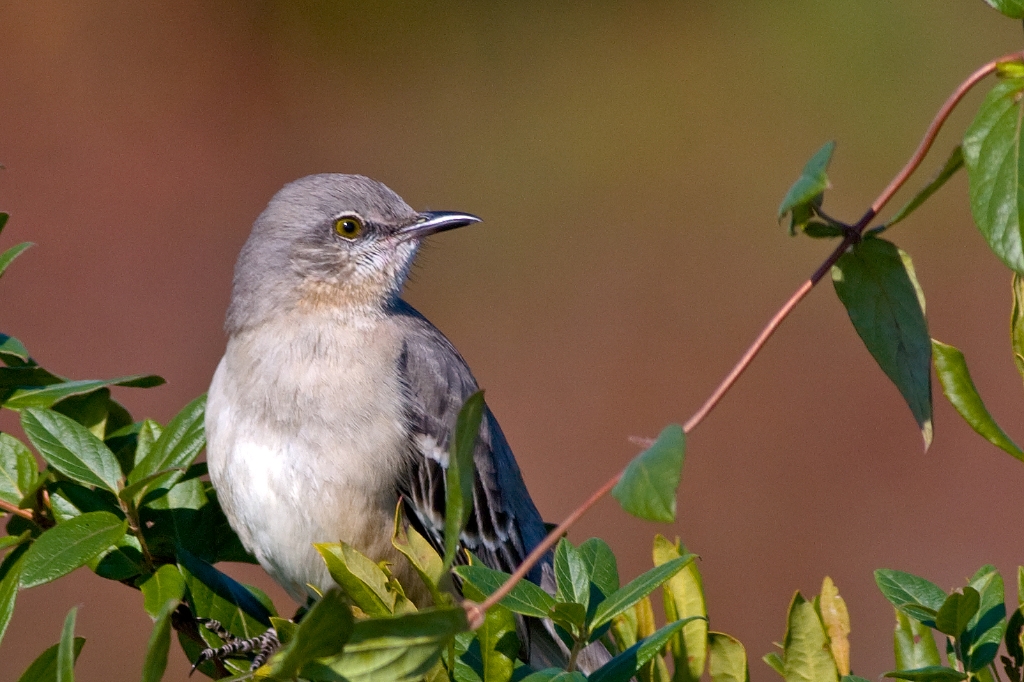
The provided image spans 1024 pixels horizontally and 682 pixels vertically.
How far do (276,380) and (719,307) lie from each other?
20.6ft

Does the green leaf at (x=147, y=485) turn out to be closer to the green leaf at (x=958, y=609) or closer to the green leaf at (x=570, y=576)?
the green leaf at (x=570, y=576)

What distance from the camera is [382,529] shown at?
12.6 feet

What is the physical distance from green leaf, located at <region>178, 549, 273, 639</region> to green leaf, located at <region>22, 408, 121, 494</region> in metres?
0.31

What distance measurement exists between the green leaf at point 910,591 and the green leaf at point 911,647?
249 millimetres

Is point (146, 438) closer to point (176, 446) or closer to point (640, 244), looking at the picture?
point (176, 446)

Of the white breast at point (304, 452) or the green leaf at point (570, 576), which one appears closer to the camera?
the green leaf at point (570, 576)

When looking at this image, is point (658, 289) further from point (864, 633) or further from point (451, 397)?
point (451, 397)

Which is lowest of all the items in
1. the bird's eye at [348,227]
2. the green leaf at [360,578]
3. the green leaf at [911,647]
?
the green leaf at [911,647]

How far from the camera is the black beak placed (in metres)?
4.80

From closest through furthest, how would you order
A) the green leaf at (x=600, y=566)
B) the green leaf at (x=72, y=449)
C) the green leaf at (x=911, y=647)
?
the green leaf at (x=600, y=566) < the green leaf at (x=911, y=647) < the green leaf at (x=72, y=449)

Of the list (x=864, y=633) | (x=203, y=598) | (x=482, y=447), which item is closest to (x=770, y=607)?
(x=864, y=633)

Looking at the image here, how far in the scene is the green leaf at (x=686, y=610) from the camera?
116 inches

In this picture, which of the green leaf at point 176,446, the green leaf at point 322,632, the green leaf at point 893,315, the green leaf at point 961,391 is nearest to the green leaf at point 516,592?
the green leaf at point 322,632

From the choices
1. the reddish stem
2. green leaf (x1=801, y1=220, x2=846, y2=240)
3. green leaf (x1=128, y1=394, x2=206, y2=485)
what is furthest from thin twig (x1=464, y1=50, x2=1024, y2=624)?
the reddish stem
